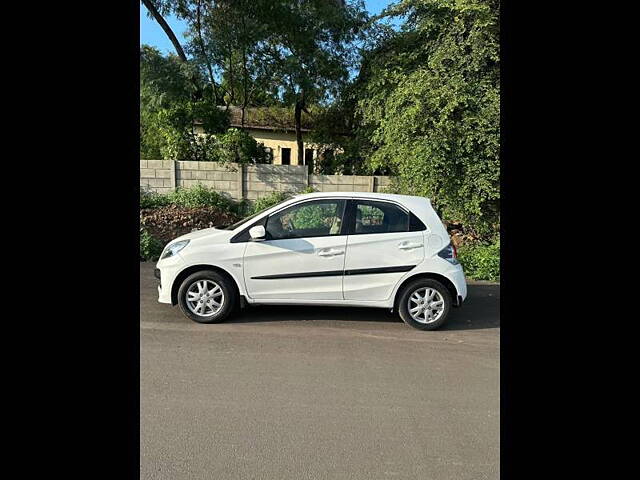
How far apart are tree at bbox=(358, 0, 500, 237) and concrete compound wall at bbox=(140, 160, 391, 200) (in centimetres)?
226

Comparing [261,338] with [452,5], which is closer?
[261,338]

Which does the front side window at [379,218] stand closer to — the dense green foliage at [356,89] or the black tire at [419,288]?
→ the black tire at [419,288]

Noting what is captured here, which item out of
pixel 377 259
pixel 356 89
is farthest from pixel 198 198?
pixel 377 259

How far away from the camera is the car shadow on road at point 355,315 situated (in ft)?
18.5

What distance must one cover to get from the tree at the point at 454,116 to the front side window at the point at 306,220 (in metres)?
4.28

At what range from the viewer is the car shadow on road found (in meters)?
5.65

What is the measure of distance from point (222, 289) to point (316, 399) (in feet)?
7.26

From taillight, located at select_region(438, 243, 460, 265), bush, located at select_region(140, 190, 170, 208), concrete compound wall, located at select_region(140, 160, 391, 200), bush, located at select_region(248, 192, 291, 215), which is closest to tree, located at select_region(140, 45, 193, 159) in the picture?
concrete compound wall, located at select_region(140, 160, 391, 200)

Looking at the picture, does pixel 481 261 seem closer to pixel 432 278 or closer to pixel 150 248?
pixel 432 278
